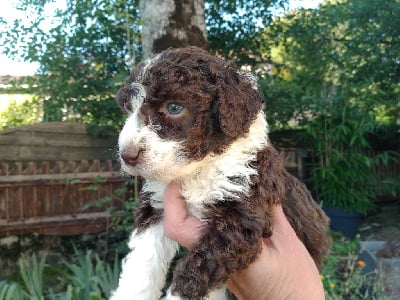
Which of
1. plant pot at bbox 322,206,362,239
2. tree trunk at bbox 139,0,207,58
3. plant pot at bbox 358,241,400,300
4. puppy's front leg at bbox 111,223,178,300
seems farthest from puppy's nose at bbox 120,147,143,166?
plant pot at bbox 322,206,362,239

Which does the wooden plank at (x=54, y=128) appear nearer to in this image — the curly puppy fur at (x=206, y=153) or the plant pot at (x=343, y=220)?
the curly puppy fur at (x=206, y=153)

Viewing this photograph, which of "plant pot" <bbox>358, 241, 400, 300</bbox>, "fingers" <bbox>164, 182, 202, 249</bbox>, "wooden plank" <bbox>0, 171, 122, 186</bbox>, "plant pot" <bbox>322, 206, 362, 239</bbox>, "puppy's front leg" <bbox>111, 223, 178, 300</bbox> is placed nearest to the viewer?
→ "fingers" <bbox>164, 182, 202, 249</bbox>

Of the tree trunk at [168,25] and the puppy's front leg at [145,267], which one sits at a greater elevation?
the tree trunk at [168,25]

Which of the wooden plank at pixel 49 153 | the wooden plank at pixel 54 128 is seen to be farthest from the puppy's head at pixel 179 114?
the wooden plank at pixel 54 128

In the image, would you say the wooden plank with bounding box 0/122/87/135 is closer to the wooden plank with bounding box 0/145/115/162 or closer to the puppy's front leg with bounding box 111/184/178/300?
the wooden plank with bounding box 0/145/115/162

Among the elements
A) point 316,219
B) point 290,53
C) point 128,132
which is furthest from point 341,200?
point 128,132

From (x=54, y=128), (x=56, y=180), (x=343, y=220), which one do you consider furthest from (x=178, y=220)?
(x=343, y=220)

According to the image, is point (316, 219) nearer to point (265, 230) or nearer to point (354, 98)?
point (265, 230)
